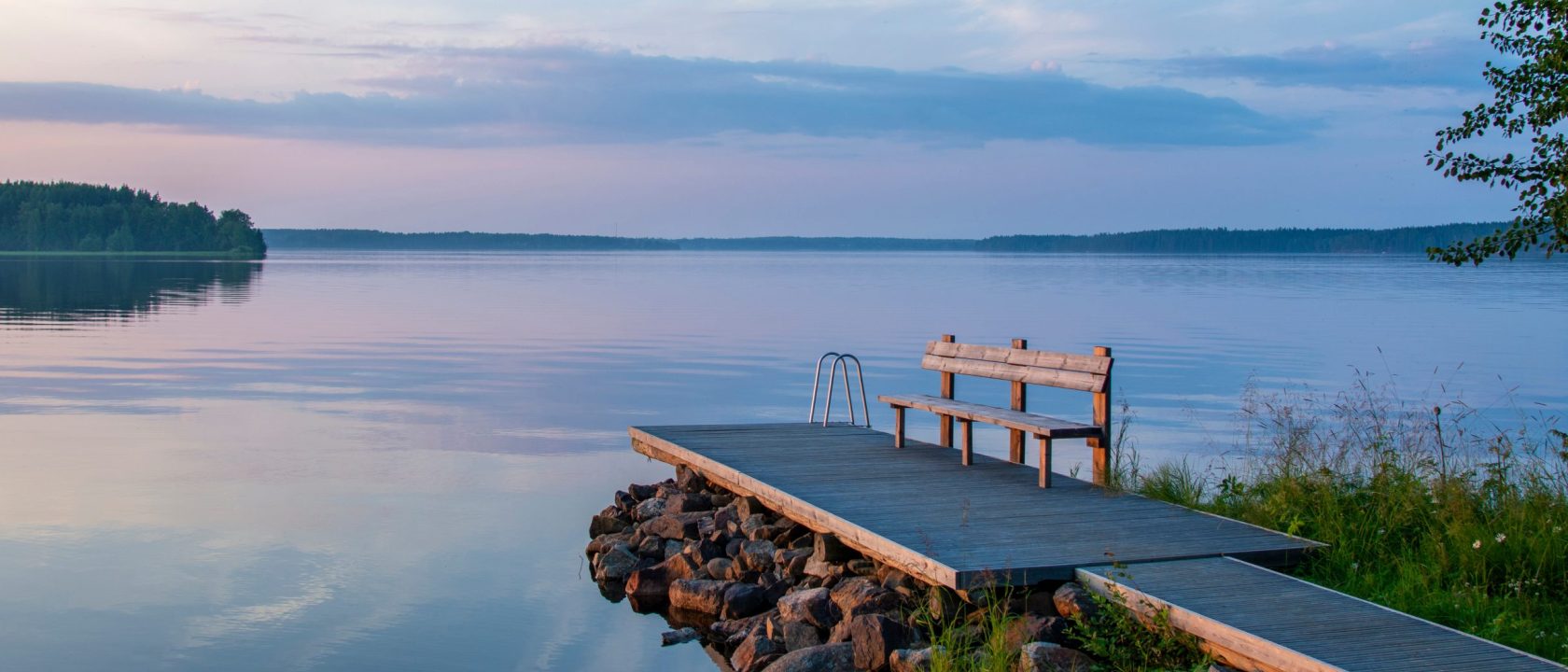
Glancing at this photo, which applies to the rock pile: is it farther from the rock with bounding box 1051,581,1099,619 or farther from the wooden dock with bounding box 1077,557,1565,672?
the wooden dock with bounding box 1077,557,1565,672

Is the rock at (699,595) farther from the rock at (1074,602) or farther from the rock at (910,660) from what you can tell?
the rock at (1074,602)

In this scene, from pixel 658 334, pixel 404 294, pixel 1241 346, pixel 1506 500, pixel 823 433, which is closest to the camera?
pixel 1506 500

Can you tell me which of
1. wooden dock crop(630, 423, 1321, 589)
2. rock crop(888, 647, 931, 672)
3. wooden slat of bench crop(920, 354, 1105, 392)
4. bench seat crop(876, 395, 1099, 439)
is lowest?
rock crop(888, 647, 931, 672)

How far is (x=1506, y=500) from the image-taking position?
25.4 feet

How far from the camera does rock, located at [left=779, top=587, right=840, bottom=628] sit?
753 centimetres

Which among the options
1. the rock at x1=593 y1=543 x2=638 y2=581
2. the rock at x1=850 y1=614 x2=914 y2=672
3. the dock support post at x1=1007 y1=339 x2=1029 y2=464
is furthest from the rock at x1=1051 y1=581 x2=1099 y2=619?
the rock at x1=593 y1=543 x2=638 y2=581

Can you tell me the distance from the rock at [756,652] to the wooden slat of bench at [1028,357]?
2.78m

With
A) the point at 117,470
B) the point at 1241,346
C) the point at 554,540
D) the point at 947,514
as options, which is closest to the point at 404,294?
the point at 1241,346

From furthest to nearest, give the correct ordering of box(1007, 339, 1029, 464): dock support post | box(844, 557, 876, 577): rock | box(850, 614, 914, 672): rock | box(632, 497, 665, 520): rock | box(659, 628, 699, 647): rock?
box(632, 497, 665, 520): rock, box(1007, 339, 1029, 464): dock support post, box(659, 628, 699, 647): rock, box(844, 557, 876, 577): rock, box(850, 614, 914, 672): rock

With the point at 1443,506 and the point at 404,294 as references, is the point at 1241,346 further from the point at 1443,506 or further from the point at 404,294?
the point at 404,294

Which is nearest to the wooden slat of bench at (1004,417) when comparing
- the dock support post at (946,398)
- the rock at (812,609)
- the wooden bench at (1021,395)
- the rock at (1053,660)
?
the wooden bench at (1021,395)

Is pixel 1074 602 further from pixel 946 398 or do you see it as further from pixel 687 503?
pixel 946 398

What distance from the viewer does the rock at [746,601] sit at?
841 centimetres

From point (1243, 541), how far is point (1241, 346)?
67.0ft
